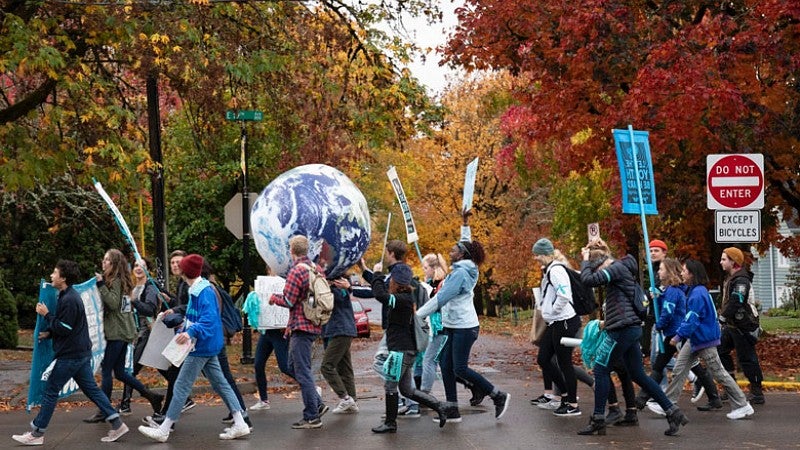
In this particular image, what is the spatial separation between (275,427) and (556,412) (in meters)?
3.02

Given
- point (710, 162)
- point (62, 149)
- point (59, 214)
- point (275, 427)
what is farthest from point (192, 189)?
point (275, 427)

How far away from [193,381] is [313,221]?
77.1 inches

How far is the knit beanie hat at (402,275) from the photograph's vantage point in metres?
12.1

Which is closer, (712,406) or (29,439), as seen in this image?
(29,439)

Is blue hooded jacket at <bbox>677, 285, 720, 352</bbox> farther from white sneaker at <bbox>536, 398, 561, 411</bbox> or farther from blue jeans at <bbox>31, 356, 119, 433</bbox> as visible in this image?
blue jeans at <bbox>31, 356, 119, 433</bbox>

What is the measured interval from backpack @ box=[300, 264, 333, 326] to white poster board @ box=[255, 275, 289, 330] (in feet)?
4.44

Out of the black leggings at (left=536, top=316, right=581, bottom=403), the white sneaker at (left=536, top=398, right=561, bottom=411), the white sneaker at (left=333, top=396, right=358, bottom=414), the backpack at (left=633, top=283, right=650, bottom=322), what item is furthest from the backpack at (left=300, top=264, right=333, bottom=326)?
the white sneaker at (left=536, top=398, right=561, bottom=411)

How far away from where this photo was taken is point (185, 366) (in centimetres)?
1169

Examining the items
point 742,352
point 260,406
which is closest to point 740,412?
point 742,352

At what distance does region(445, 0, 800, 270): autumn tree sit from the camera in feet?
62.2

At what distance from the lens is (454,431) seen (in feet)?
40.6

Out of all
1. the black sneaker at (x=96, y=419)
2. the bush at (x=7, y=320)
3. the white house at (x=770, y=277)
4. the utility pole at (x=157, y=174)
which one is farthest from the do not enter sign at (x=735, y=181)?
the white house at (x=770, y=277)

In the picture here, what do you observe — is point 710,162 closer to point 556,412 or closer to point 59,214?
point 556,412

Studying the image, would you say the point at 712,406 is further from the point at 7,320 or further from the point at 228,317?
the point at 7,320
